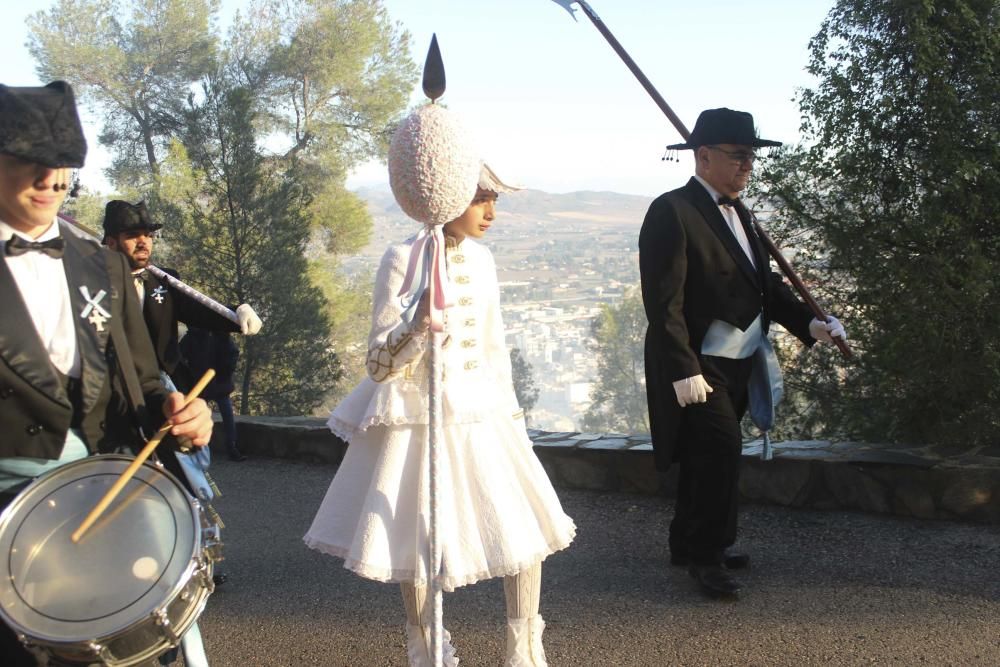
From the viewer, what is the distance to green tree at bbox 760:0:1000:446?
967 centimetres

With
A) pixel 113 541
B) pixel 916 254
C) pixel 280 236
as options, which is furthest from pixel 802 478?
pixel 280 236

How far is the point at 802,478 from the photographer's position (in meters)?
5.31

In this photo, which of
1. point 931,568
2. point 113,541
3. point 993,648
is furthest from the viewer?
point 931,568

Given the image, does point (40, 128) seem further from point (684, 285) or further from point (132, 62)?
point (132, 62)

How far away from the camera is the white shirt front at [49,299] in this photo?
94.0 inches

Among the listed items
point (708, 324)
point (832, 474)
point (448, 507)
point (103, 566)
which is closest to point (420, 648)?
point (448, 507)

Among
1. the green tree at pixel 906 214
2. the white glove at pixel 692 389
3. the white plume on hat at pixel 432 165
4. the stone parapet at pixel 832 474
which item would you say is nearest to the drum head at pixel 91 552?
the white plume on hat at pixel 432 165

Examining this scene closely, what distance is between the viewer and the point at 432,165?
2.41 m

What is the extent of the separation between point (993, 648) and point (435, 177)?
2.83m

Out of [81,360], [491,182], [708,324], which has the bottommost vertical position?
[708,324]

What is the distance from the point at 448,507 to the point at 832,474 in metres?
3.06

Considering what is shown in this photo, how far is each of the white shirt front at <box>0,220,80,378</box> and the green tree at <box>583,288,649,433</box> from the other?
56.1 meters

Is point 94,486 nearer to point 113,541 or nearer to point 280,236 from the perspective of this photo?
point 113,541

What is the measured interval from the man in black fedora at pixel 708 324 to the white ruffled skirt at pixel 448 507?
4.42 ft
